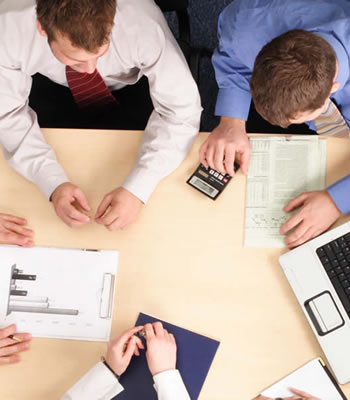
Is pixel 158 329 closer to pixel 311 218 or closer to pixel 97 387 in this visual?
pixel 97 387

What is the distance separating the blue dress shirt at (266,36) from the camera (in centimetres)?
103

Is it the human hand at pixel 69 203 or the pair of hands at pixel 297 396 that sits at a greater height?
the human hand at pixel 69 203

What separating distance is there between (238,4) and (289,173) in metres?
0.40

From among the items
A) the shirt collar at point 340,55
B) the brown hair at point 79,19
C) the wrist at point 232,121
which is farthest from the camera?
the wrist at point 232,121

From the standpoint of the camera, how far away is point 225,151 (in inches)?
44.7

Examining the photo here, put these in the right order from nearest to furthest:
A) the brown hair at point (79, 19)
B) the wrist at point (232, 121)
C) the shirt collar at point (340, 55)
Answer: the brown hair at point (79, 19)
the shirt collar at point (340, 55)
the wrist at point (232, 121)

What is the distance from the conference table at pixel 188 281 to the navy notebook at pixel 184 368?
0.01 metres

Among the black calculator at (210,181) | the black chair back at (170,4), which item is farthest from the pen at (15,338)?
the black chair back at (170,4)

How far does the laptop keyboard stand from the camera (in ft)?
3.39

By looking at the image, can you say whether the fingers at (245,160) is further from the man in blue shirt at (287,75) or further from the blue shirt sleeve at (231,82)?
the blue shirt sleeve at (231,82)

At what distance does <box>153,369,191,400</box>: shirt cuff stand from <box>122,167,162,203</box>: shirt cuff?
1.20 ft

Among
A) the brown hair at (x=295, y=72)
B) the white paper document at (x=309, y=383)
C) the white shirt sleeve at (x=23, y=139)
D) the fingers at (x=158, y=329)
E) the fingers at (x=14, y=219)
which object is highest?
the brown hair at (x=295, y=72)

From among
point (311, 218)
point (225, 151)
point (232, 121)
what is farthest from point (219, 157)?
point (311, 218)

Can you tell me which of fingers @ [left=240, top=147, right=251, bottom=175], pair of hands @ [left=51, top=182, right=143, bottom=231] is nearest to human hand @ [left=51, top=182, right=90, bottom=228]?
pair of hands @ [left=51, top=182, right=143, bottom=231]
